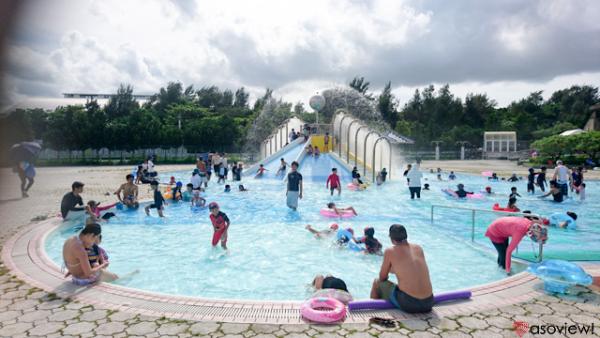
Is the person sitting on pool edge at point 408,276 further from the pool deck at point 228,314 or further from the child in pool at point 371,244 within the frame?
the child in pool at point 371,244

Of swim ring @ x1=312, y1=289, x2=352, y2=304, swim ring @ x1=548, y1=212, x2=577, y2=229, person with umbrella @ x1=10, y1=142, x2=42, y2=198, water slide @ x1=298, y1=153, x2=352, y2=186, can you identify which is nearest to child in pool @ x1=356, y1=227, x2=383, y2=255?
swim ring @ x1=312, y1=289, x2=352, y2=304

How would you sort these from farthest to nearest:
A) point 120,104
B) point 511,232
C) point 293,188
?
point 120,104
point 293,188
point 511,232

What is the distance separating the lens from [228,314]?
4.16 metres

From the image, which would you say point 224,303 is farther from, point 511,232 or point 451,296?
point 511,232

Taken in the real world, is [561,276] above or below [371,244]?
above

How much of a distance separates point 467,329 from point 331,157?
18546 millimetres

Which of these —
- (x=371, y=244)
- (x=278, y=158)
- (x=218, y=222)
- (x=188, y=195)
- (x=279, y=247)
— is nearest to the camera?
(x=371, y=244)

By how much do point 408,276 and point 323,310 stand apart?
100 centimetres

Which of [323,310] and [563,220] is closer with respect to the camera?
[323,310]

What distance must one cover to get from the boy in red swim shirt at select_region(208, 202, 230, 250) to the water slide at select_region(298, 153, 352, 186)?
10.6 meters

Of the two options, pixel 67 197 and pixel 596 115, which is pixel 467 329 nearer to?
pixel 67 197

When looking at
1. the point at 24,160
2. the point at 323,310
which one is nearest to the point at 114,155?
the point at 24,160

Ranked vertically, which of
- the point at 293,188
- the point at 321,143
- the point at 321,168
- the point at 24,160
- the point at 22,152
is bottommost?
the point at 293,188

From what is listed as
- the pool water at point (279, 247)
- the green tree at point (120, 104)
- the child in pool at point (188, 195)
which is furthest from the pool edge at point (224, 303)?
the green tree at point (120, 104)
